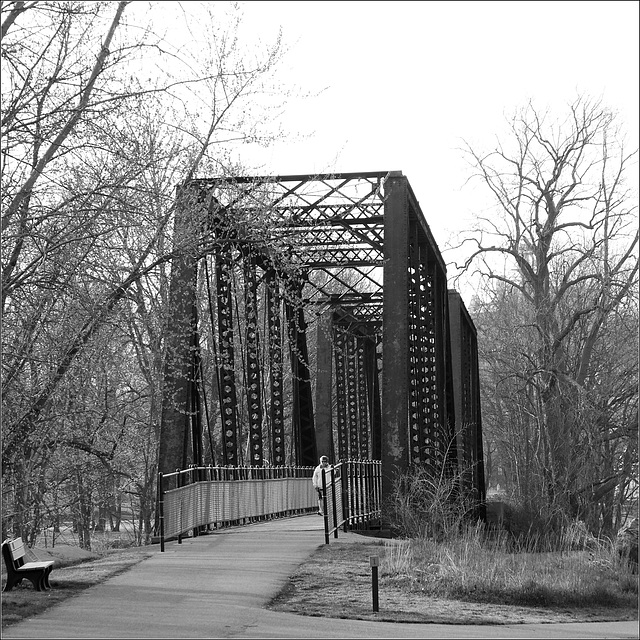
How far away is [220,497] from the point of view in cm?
1778

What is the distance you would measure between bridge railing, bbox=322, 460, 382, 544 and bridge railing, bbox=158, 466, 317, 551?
6.21 feet

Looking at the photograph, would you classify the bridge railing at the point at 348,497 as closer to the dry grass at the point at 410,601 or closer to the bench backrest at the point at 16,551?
the dry grass at the point at 410,601

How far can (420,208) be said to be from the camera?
21.3 meters

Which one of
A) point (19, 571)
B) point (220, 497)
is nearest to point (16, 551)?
point (19, 571)

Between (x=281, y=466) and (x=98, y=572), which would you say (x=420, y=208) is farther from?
(x=98, y=572)

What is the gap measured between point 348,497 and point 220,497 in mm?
2709

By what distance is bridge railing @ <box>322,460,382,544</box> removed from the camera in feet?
52.9

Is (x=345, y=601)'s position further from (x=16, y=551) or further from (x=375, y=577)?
(x=16, y=551)

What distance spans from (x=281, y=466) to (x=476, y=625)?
15351mm

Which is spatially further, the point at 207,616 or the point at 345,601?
the point at 345,601

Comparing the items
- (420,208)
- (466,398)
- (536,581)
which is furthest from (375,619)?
(466,398)

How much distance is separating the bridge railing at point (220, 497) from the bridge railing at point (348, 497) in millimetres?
1893

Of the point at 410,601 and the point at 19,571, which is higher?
the point at 19,571

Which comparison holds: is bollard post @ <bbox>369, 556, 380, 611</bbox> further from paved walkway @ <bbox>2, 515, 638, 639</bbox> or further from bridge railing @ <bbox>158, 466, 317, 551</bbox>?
bridge railing @ <bbox>158, 466, 317, 551</bbox>
